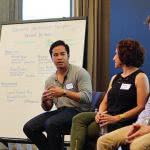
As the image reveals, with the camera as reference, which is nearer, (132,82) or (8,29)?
(132,82)

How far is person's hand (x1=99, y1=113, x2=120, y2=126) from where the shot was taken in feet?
9.09

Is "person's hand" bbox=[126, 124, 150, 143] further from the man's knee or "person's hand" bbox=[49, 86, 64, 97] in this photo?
"person's hand" bbox=[49, 86, 64, 97]

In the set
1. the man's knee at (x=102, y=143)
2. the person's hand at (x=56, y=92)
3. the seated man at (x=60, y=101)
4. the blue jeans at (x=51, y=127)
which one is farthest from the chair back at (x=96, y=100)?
the man's knee at (x=102, y=143)

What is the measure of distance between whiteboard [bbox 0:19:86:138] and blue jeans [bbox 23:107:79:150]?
28.3 inches

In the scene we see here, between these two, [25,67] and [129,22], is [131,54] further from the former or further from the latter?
[25,67]

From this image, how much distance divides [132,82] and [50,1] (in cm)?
260

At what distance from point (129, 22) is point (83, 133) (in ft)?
6.25

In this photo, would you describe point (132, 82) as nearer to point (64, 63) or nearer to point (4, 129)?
point (64, 63)

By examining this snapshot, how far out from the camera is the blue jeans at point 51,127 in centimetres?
→ 308

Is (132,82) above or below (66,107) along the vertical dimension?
above

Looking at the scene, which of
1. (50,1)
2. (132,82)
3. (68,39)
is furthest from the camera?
(50,1)

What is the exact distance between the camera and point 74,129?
115 inches

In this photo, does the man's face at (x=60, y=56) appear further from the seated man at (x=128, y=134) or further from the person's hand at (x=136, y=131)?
the person's hand at (x=136, y=131)

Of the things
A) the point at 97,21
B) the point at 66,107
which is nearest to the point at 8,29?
the point at 97,21
